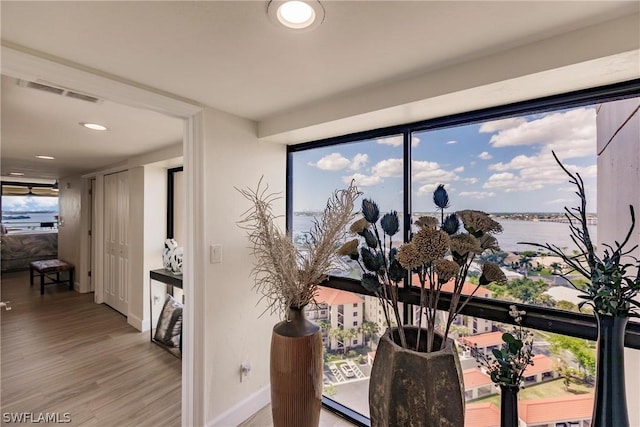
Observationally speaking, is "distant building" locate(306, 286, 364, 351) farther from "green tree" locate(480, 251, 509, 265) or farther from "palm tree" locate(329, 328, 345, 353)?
"green tree" locate(480, 251, 509, 265)

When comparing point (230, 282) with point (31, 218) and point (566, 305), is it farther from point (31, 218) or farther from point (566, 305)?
point (31, 218)

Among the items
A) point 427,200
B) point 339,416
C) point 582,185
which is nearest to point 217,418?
point 339,416

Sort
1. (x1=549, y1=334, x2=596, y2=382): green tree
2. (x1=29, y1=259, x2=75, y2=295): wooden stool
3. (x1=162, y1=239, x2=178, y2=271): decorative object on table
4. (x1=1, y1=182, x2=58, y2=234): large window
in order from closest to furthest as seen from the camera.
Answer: (x1=549, y1=334, x2=596, y2=382): green tree < (x1=162, y1=239, x2=178, y2=271): decorative object on table < (x1=29, y1=259, x2=75, y2=295): wooden stool < (x1=1, y1=182, x2=58, y2=234): large window

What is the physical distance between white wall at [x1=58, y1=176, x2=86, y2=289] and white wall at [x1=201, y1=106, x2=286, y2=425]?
4551 mm

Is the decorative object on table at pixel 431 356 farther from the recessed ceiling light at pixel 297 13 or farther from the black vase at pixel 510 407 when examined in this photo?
the recessed ceiling light at pixel 297 13

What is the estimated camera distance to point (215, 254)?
5.75ft

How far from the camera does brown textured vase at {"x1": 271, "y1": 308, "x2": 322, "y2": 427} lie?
1499 millimetres

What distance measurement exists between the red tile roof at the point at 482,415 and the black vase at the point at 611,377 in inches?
23.7

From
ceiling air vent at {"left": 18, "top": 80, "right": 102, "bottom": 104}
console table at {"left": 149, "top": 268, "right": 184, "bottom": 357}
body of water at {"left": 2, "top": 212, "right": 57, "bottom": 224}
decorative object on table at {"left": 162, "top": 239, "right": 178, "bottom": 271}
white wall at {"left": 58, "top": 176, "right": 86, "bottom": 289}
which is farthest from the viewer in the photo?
body of water at {"left": 2, "top": 212, "right": 57, "bottom": 224}

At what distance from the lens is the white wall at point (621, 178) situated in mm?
1104

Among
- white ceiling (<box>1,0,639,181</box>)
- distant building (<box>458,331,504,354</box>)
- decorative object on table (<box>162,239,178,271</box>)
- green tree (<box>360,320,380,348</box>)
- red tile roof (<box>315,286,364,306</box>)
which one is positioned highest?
white ceiling (<box>1,0,639,181</box>)

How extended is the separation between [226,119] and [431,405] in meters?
1.90

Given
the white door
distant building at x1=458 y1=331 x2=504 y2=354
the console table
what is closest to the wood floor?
the console table

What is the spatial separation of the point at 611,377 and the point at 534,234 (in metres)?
0.61
